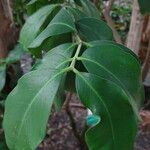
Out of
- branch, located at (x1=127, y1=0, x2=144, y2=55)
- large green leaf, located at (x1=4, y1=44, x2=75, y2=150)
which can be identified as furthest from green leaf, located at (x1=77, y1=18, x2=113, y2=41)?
branch, located at (x1=127, y1=0, x2=144, y2=55)

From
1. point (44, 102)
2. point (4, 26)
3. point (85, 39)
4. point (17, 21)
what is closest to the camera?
point (44, 102)

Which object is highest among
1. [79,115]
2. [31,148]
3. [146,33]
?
[31,148]

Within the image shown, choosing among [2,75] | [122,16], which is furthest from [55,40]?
[122,16]

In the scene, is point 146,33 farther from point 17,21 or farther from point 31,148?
point 31,148

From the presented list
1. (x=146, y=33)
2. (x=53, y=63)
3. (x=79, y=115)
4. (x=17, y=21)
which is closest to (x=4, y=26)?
(x=17, y=21)

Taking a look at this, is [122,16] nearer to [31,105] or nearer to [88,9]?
[88,9]

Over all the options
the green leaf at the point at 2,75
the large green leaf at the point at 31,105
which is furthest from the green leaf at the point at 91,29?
the green leaf at the point at 2,75

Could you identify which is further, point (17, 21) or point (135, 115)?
point (17, 21)
